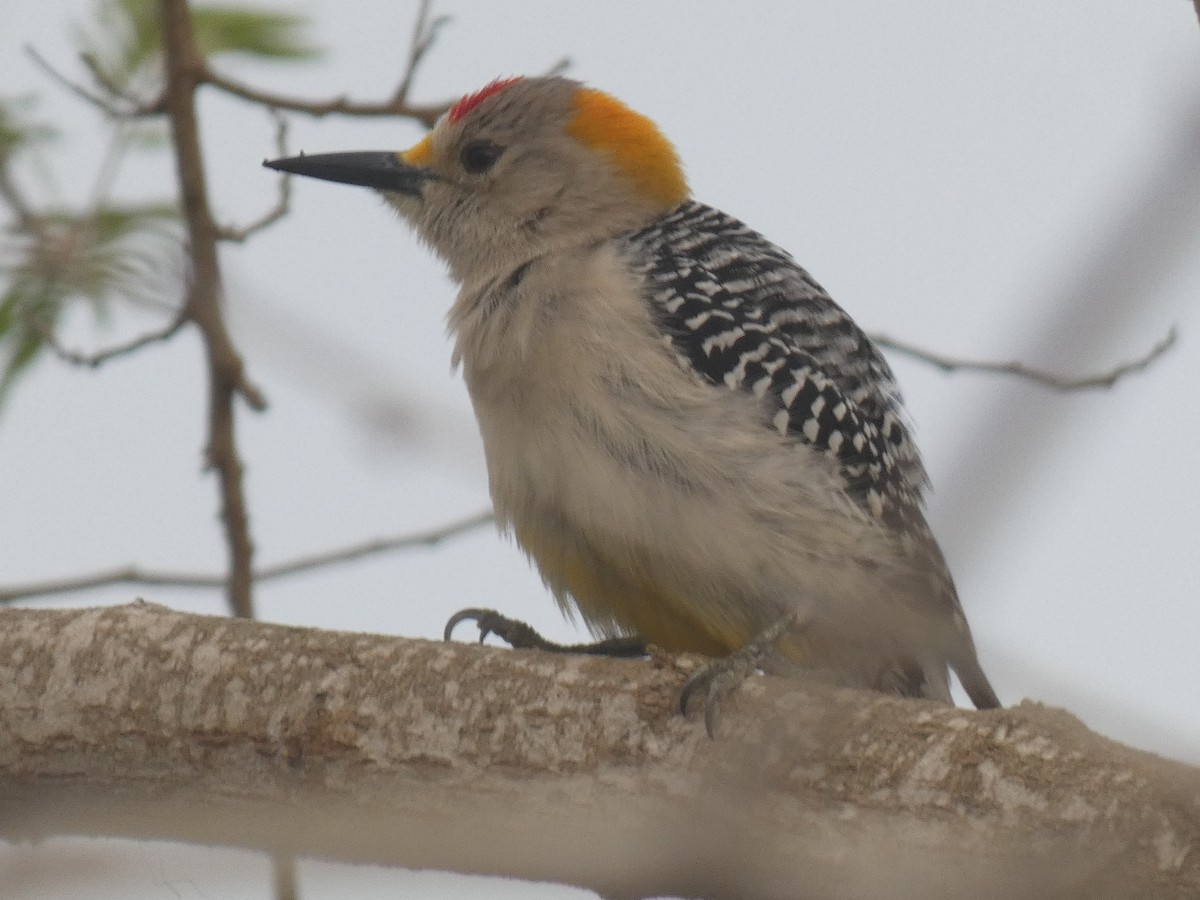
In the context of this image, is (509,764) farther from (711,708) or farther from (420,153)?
(420,153)

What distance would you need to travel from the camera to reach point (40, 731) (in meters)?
4.40

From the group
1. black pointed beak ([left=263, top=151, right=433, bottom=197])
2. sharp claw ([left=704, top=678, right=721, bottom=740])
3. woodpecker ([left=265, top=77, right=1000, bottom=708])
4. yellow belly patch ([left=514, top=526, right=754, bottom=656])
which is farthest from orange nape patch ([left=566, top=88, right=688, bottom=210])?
sharp claw ([left=704, top=678, right=721, bottom=740])

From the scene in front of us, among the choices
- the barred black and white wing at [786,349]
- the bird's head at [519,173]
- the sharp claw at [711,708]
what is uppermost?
the bird's head at [519,173]

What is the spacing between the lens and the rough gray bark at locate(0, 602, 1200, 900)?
3666 millimetres

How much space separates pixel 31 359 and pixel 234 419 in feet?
3.38

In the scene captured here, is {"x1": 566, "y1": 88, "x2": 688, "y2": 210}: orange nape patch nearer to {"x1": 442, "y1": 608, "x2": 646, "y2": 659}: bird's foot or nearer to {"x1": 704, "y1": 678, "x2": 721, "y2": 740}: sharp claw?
{"x1": 442, "y1": 608, "x2": 646, "y2": 659}: bird's foot

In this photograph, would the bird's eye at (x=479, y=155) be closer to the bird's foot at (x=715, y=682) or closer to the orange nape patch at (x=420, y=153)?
the orange nape patch at (x=420, y=153)

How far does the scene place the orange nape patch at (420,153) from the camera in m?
6.80

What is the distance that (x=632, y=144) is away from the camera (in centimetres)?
683

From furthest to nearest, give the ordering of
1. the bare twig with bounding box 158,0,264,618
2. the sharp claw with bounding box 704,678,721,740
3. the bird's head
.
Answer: the bird's head, the bare twig with bounding box 158,0,264,618, the sharp claw with bounding box 704,678,721,740

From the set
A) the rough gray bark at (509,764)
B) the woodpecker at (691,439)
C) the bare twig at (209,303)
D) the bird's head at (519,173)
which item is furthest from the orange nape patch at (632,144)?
the rough gray bark at (509,764)

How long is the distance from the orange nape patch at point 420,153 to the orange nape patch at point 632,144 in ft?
1.97

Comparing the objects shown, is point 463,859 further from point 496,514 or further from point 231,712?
point 496,514

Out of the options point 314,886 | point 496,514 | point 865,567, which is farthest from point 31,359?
point 314,886
